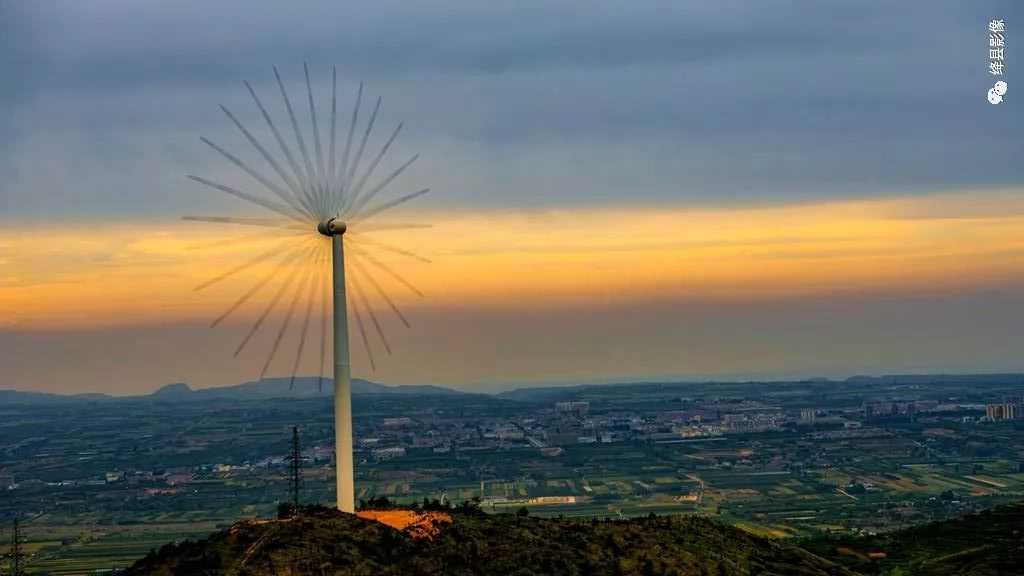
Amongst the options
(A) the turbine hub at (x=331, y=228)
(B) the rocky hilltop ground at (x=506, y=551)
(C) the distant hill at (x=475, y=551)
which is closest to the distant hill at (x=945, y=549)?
(B) the rocky hilltop ground at (x=506, y=551)

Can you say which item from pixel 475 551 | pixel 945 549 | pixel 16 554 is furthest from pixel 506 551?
pixel 16 554

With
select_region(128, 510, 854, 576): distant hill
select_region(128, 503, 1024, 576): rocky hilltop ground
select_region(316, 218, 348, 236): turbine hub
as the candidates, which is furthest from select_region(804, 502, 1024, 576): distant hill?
select_region(316, 218, 348, 236): turbine hub

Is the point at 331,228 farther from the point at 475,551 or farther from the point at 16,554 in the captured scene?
the point at 16,554

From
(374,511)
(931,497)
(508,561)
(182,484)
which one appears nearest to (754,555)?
(508,561)

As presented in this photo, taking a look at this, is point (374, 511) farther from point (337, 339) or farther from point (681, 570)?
point (681, 570)

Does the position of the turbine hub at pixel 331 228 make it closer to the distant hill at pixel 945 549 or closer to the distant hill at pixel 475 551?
the distant hill at pixel 475 551
